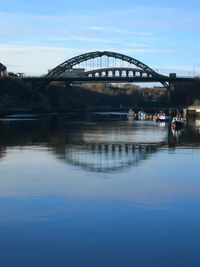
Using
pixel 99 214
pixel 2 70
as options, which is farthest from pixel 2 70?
pixel 99 214

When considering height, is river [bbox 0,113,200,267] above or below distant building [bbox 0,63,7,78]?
below

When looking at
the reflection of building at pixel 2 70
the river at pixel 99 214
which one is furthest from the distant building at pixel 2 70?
the river at pixel 99 214

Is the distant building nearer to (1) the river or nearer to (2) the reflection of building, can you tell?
(2) the reflection of building

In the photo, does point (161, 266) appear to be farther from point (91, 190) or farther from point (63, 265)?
point (91, 190)

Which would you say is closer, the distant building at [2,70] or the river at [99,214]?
the river at [99,214]

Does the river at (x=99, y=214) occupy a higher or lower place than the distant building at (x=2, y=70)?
lower

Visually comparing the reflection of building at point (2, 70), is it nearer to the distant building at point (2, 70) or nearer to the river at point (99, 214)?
the distant building at point (2, 70)

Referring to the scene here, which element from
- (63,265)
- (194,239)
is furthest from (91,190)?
(63,265)

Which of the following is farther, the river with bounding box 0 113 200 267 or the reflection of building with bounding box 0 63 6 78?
the reflection of building with bounding box 0 63 6 78

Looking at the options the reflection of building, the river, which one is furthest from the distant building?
the river

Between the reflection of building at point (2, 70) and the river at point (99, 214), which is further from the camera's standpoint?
the reflection of building at point (2, 70)

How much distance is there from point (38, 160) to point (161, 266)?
1858cm

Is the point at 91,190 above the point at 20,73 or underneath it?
underneath

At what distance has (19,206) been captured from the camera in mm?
16469
